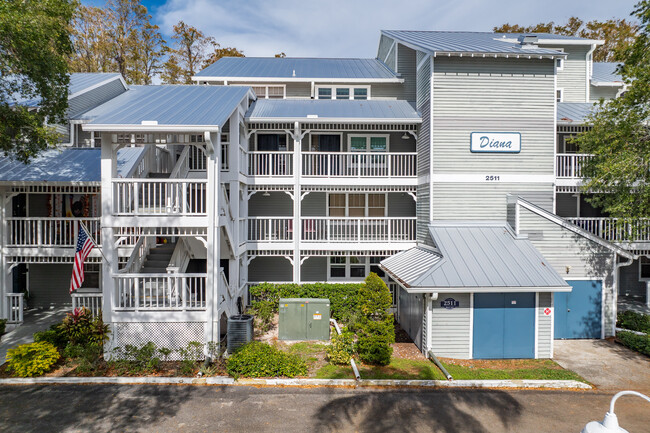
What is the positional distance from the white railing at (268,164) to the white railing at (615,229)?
12009mm

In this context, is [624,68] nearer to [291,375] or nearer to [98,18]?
[291,375]

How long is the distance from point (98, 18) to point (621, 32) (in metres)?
43.3

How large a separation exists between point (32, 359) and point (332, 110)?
1420 cm

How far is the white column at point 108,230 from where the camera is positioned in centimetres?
1109

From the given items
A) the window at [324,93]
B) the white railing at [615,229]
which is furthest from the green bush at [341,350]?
the window at [324,93]

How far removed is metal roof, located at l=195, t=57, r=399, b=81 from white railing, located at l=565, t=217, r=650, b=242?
36.8 ft

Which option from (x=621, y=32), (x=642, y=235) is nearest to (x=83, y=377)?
(x=642, y=235)

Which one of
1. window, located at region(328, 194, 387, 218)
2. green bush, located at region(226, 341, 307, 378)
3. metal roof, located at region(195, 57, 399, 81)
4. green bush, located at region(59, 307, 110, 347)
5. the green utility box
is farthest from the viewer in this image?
metal roof, located at region(195, 57, 399, 81)

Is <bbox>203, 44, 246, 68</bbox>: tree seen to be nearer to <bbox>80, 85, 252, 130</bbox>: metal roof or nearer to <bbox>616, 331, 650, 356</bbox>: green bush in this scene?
<bbox>80, 85, 252, 130</bbox>: metal roof

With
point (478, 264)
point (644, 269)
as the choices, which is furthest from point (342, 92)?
point (644, 269)

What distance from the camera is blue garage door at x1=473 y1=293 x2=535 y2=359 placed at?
12.1 metres

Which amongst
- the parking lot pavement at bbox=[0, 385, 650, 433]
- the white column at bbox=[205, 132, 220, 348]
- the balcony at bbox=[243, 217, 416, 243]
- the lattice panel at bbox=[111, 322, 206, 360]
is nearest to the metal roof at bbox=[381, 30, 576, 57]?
the balcony at bbox=[243, 217, 416, 243]

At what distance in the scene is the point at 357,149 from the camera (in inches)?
718

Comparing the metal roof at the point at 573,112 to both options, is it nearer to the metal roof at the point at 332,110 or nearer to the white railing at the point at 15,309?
the metal roof at the point at 332,110
